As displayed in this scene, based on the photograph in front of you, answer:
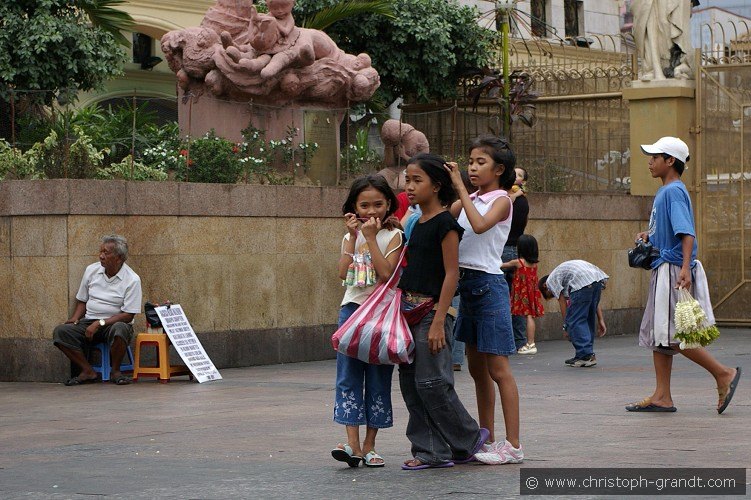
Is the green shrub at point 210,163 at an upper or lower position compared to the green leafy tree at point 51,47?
lower

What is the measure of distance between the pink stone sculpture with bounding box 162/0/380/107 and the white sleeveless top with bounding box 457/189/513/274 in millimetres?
8063

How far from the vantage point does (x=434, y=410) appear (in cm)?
704

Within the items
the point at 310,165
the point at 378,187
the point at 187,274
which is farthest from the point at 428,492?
the point at 310,165

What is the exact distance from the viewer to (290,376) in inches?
496

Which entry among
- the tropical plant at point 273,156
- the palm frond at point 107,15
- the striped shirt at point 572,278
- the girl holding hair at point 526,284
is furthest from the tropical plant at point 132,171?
the palm frond at point 107,15

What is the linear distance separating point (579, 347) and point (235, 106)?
13.8 feet

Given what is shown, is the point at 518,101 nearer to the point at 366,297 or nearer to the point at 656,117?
the point at 656,117

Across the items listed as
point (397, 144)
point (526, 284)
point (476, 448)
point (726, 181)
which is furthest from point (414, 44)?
point (476, 448)

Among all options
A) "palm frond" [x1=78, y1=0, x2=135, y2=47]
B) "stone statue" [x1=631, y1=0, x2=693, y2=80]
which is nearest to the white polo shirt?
"stone statue" [x1=631, y1=0, x2=693, y2=80]

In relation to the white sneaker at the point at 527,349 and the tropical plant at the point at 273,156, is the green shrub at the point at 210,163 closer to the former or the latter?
the tropical plant at the point at 273,156

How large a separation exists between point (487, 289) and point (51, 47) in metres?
16.7

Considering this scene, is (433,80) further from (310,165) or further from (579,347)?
(579,347)

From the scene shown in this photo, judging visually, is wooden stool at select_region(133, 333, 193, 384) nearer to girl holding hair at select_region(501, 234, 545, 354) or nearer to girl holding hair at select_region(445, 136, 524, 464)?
girl holding hair at select_region(501, 234, 545, 354)

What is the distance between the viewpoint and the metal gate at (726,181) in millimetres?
18578
